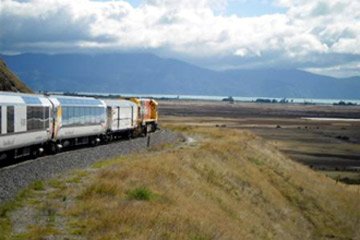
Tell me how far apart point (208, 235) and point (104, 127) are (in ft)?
89.5

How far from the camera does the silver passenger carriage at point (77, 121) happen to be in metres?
32.9

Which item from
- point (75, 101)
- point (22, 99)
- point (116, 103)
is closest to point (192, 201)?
point (22, 99)

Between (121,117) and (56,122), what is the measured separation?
51.8 ft

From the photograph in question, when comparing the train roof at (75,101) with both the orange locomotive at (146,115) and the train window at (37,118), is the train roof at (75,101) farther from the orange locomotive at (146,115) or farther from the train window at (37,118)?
the orange locomotive at (146,115)

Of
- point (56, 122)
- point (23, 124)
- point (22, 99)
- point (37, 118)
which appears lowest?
point (56, 122)

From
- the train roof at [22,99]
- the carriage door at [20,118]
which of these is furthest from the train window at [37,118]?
the carriage door at [20,118]

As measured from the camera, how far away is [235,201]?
28.9m

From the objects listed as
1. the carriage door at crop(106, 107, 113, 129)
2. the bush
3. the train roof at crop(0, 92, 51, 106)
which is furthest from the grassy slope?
the carriage door at crop(106, 107, 113, 129)

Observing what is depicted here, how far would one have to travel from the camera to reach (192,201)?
2208 centimetres

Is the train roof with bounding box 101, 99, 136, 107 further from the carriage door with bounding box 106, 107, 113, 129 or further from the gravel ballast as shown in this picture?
the gravel ballast

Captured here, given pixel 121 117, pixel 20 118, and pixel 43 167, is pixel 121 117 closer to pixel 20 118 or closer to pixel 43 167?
pixel 20 118

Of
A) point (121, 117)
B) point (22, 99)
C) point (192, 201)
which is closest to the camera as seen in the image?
point (192, 201)

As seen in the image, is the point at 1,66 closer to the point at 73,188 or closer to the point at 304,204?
the point at 304,204

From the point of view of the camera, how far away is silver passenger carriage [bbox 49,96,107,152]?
3294 centimetres
